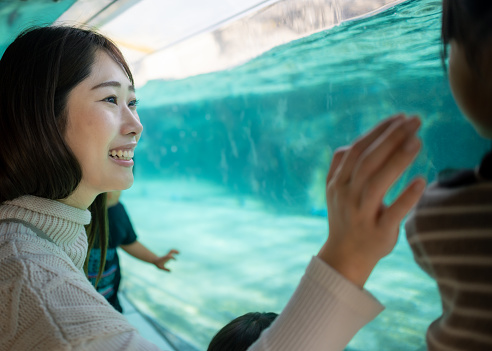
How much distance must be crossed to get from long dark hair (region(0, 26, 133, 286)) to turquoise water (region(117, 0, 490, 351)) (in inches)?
53.2

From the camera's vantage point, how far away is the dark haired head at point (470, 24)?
66 cm

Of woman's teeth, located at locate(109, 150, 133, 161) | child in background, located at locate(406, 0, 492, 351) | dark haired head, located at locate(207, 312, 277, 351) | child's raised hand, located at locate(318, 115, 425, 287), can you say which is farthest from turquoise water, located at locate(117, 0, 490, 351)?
woman's teeth, located at locate(109, 150, 133, 161)

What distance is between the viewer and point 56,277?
1.20 m

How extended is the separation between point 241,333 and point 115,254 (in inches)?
64.4

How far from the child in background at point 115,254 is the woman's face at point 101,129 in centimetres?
120

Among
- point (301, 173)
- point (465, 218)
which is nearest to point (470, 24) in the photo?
point (465, 218)

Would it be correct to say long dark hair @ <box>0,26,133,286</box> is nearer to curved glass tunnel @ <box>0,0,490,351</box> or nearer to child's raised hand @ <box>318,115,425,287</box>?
child's raised hand @ <box>318,115,425,287</box>

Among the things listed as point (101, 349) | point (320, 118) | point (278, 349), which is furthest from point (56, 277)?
point (320, 118)

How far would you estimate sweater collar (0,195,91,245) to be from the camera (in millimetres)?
1519

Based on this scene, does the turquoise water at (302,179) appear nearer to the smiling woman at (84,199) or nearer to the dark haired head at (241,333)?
the smiling woman at (84,199)

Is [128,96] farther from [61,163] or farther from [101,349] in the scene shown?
[101,349]

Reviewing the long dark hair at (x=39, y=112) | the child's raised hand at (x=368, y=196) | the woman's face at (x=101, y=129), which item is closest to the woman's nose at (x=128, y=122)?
the woman's face at (x=101, y=129)

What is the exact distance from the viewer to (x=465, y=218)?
2.22 feet

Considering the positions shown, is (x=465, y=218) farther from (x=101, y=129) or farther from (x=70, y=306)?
(x=101, y=129)
